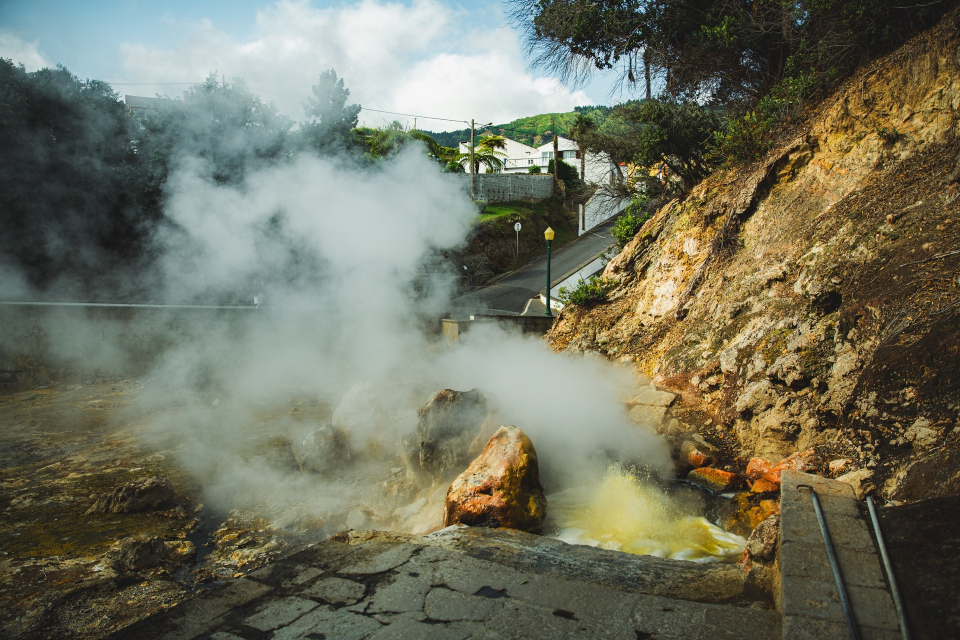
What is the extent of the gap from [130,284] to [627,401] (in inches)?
468

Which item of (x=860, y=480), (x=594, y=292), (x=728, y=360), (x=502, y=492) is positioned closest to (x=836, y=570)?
(x=860, y=480)

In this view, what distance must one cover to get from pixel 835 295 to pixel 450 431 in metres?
4.30

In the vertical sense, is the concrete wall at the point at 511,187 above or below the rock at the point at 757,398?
above

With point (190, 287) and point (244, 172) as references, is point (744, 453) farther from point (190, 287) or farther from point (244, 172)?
point (190, 287)

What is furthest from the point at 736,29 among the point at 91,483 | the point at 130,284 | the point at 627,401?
the point at 130,284

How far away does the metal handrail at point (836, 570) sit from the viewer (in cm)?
216

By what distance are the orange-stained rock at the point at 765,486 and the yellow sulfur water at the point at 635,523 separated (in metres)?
0.65

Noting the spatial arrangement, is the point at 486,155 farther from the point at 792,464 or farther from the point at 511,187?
the point at 792,464

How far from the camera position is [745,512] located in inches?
177

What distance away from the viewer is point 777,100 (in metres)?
7.84

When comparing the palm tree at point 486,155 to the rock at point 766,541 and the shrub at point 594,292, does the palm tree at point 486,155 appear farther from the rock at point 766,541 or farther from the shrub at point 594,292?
the rock at point 766,541

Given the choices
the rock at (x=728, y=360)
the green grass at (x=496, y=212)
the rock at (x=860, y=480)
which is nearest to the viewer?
the rock at (x=860, y=480)

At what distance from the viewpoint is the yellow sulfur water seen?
4191 mm

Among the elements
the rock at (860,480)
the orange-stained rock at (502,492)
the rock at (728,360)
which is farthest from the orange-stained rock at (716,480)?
the orange-stained rock at (502,492)
